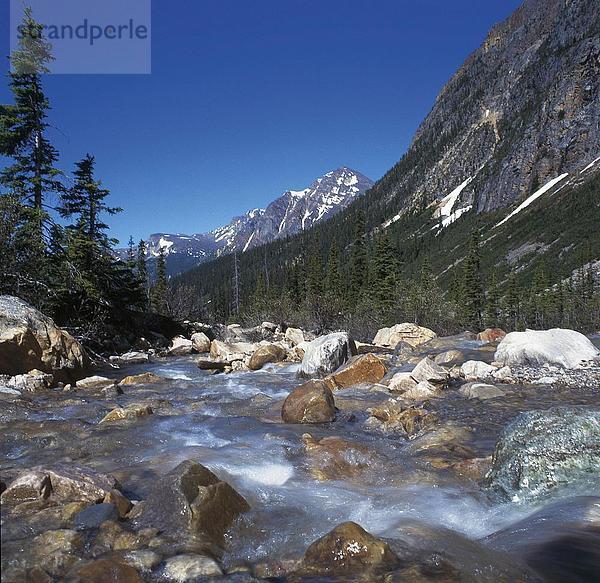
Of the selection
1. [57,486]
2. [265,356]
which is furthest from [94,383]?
[57,486]

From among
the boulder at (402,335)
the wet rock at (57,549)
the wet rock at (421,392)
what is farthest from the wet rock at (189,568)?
the boulder at (402,335)

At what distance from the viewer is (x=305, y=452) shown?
7363 millimetres

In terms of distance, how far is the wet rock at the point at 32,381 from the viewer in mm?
12062

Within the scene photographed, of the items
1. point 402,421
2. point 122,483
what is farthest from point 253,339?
point 122,483

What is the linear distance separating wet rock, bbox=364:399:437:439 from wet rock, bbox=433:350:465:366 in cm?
645

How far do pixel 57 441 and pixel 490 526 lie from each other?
706 centimetres

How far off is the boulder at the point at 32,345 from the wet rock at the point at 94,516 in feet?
32.3

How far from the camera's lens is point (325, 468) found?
6742 mm

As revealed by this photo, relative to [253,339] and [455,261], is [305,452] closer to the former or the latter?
[253,339]

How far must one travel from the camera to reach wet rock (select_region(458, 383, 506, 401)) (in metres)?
10.6

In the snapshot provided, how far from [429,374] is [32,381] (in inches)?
433

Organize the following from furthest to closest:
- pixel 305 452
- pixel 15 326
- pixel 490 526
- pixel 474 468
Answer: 1. pixel 15 326
2. pixel 305 452
3. pixel 474 468
4. pixel 490 526

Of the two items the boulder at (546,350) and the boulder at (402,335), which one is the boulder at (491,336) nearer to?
the boulder at (402,335)

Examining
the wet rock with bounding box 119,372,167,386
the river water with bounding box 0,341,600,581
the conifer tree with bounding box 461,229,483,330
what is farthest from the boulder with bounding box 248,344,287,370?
the conifer tree with bounding box 461,229,483,330
